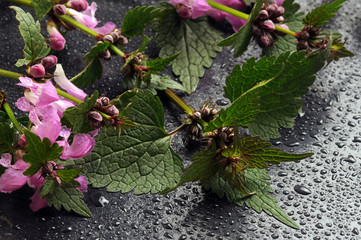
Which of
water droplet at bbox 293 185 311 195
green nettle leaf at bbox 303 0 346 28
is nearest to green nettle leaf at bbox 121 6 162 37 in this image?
green nettle leaf at bbox 303 0 346 28

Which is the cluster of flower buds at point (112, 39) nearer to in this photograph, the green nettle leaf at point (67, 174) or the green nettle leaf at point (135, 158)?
the green nettle leaf at point (135, 158)

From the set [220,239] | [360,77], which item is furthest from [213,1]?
[220,239]

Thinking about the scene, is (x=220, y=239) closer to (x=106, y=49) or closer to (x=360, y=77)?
(x=106, y=49)

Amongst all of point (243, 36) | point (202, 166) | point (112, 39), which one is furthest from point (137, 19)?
point (202, 166)

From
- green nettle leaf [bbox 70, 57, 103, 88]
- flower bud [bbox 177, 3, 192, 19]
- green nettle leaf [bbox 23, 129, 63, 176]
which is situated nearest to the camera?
green nettle leaf [bbox 23, 129, 63, 176]

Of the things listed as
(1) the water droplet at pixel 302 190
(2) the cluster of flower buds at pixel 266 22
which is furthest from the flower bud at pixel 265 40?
(1) the water droplet at pixel 302 190

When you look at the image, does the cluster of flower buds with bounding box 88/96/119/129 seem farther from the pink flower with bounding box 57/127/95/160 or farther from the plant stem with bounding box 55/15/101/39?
the plant stem with bounding box 55/15/101/39
